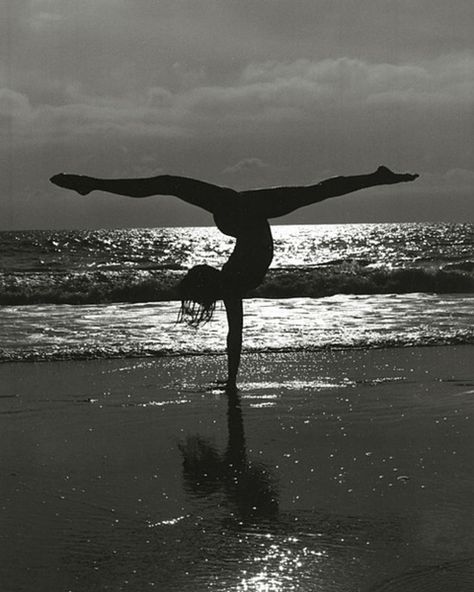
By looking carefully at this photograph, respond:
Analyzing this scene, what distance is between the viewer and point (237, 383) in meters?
9.00

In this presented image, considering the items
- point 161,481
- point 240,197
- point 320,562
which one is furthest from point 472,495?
point 240,197

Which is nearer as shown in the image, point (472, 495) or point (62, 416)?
point (472, 495)

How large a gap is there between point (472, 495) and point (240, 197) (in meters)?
4.11

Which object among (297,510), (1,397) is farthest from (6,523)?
(1,397)

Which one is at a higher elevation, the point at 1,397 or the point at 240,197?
the point at 240,197

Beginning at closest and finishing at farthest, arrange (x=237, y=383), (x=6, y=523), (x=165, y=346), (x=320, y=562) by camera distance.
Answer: (x=320, y=562) < (x=6, y=523) < (x=237, y=383) < (x=165, y=346)

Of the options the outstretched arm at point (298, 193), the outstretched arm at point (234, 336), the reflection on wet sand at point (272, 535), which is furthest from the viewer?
the outstretched arm at point (234, 336)

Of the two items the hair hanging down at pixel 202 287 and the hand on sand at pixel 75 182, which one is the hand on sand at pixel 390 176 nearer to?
the hair hanging down at pixel 202 287

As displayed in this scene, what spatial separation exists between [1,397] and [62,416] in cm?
124

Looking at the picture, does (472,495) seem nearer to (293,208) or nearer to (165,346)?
(293,208)

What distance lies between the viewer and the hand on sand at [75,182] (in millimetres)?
8359

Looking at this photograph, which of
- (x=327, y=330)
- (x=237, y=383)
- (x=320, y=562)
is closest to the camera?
(x=320, y=562)

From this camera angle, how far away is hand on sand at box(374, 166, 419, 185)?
8.41 m


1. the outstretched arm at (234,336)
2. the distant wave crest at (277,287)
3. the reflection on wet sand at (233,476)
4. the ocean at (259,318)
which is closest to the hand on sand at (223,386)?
the outstretched arm at (234,336)
